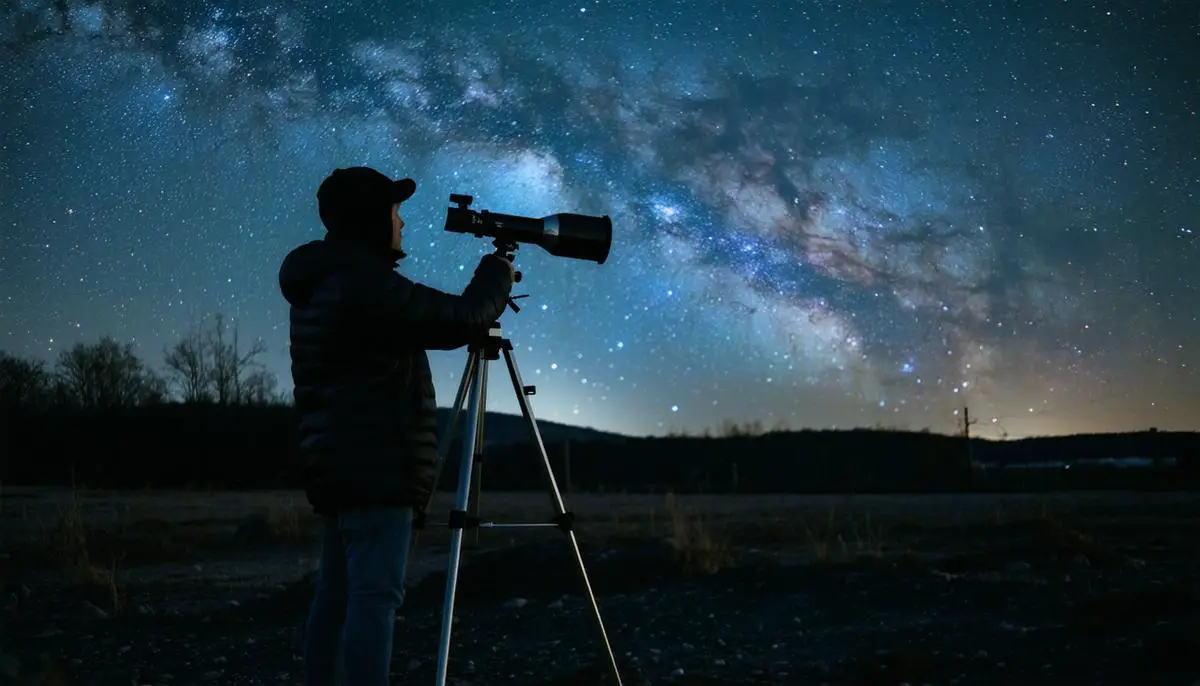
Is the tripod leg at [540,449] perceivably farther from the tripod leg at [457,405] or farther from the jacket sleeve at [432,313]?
the jacket sleeve at [432,313]

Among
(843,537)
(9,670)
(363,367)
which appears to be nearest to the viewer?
(363,367)

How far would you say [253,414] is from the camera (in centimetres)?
3350

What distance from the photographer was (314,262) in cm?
279

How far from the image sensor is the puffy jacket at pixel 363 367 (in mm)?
2652

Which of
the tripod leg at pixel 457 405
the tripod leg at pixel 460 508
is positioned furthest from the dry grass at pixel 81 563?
the tripod leg at pixel 460 508

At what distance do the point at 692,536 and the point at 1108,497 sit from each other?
50.6 feet

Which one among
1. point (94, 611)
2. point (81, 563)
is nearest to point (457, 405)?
point (94, 611)

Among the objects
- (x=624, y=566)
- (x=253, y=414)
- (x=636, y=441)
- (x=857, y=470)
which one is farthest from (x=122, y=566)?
(x=636, y=441)

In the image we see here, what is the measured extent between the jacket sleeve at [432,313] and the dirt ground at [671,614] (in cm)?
155

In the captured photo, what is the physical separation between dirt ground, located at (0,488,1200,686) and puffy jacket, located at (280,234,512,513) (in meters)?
1.49

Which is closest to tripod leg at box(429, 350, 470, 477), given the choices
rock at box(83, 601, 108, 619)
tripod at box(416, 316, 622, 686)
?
tripod at box(416, 316, 622, 686)

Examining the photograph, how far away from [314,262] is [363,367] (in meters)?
0.34

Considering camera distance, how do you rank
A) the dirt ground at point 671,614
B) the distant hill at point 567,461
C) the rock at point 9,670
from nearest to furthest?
the rock at point 9,670, the dirt ground at point 671,614, the distant hill at point 567,461

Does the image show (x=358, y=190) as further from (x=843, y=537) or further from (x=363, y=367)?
(x=843, y=537)
